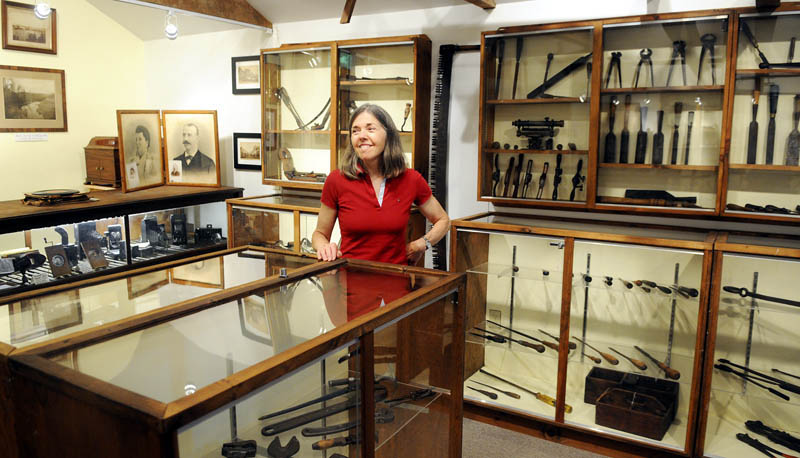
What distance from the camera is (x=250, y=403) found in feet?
4.09

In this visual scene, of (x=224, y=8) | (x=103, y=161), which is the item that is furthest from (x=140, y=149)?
(x=224, y=8)

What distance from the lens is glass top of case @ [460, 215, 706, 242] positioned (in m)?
2.99

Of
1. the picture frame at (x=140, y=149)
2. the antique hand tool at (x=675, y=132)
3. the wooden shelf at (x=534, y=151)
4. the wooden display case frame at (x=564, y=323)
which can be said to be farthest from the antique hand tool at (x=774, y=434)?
the picture frame at (x=140, y=149)

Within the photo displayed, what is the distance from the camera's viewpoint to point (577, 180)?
10.7ft

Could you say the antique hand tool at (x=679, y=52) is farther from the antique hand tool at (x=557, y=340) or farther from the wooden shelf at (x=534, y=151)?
the antique hand tool at (x=557, y=340)

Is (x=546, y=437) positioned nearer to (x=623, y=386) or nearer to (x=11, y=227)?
(x=623, y=386)

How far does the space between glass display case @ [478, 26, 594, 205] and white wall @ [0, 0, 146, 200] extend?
347 centimetres

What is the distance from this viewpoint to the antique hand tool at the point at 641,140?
10.0 feet

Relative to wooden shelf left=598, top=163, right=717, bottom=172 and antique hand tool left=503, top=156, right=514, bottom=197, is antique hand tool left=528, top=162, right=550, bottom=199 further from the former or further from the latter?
wooden shelf left=598, top=163, right=717, bottom=172

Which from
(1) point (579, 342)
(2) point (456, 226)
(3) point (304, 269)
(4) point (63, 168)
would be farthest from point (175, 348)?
(4) point (63, 168)

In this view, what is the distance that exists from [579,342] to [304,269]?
1835 mm

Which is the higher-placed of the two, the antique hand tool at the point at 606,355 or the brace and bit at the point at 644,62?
the brace and bit at the point at 644,62

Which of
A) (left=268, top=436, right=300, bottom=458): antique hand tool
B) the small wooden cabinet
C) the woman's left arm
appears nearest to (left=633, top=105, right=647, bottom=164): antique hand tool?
the woman's left arm

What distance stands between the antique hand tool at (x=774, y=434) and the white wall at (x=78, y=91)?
508 cm
